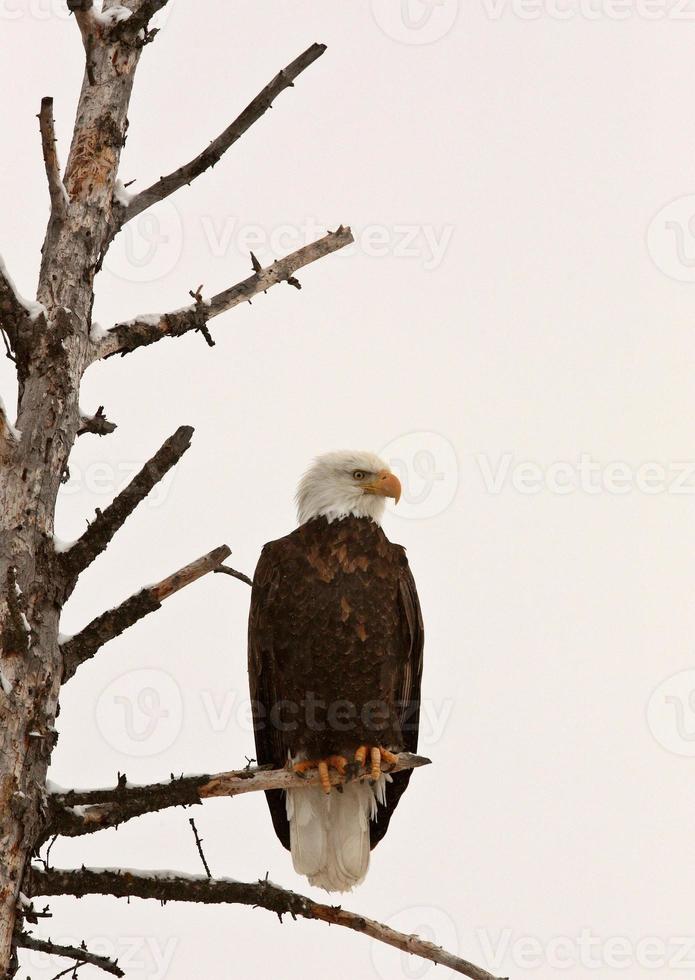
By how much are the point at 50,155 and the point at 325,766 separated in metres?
3.06

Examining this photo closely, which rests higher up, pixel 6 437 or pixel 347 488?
pixel 347 488

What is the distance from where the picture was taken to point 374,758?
5543 millimetres

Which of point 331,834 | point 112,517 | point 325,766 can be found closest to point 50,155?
point 112,517

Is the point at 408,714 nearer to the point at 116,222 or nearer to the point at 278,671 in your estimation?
the point at 278,671

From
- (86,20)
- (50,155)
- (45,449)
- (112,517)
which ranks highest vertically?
(86,20)

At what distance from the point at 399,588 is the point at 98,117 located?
2.65 metres

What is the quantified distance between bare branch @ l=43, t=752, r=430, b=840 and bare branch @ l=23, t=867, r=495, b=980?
0.56 feet

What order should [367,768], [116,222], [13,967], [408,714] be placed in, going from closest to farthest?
[13,967] → [116,222] → [367,768] → [408,714]

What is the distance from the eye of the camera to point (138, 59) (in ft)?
15.8

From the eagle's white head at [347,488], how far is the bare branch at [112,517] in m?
2.14

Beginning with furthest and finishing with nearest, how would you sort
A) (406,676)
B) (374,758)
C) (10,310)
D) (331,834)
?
(406,676) < (331,834) < (374,758) < (10,310)

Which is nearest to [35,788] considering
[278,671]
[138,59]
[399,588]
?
[278,671]

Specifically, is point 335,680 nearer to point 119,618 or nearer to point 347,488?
point 347,488

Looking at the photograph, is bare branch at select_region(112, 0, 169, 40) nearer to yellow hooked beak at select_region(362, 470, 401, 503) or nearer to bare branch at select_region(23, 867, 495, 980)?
yellow hooked beak at select_region(362, 470, 401, 503)
